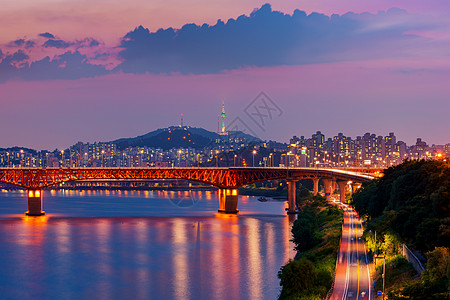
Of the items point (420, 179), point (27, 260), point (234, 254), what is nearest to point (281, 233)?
point (234, 254)

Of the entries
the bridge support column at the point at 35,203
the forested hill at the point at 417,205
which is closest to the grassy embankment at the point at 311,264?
the forested hill at the point at 417,205

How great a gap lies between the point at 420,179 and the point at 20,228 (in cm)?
6377

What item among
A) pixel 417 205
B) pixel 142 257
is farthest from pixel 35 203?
pixel 417 205

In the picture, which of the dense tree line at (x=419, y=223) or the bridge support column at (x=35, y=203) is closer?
the dense tree line at (x=419, y=223)

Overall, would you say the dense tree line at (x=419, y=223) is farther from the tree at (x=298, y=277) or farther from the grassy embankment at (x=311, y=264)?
the tree at (x=298, y=277)

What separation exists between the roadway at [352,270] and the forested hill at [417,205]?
2980 mm

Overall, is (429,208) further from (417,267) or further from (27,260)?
(27,260)

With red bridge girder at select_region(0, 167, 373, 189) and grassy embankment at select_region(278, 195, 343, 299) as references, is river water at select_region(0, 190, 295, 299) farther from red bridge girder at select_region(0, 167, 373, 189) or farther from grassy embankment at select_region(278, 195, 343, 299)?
red bridge girder at select_region(0, 167, 373, 189)

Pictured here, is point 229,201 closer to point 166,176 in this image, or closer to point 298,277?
point 166,176

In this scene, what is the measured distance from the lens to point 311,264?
45.3 metres

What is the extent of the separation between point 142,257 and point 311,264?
30.8 m

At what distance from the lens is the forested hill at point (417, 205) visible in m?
44.2

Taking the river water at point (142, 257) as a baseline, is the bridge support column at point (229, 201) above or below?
above

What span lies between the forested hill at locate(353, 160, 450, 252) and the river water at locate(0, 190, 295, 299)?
1190 centimetres
